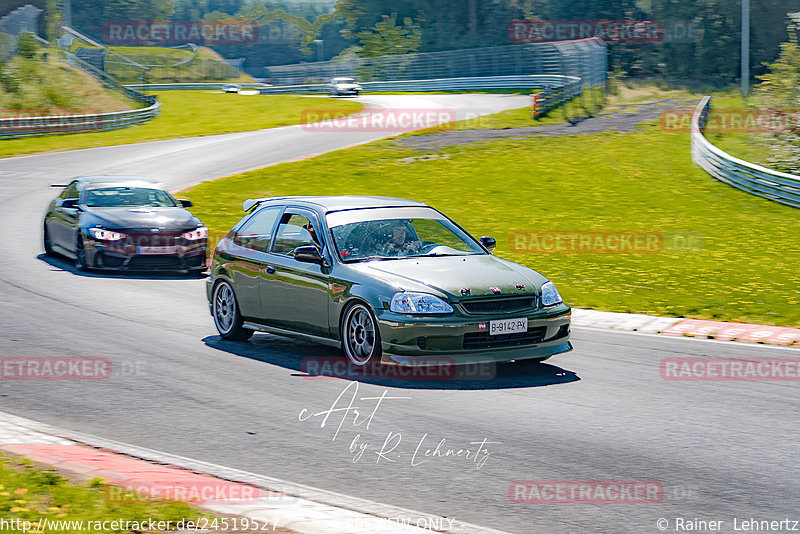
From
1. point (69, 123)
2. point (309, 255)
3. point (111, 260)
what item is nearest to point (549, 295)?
point (309, 255)

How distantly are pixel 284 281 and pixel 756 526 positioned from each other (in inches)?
233

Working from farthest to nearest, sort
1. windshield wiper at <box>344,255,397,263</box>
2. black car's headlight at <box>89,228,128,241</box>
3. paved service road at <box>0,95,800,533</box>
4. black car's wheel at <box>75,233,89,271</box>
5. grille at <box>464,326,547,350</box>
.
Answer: black car's wheel at <box>75,233,89,271</box> < black car's headlight at <box>89,228,128,241</box> < windshield wiper at <box>344,255,397,263</box> < grille at <box>464,326,547,350</box> < paved service road at <box>0,95,800,533</box>

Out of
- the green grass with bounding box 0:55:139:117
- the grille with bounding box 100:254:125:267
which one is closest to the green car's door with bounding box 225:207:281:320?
the grille with bounding box 100:254:125:267

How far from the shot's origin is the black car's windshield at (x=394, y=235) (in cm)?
1003

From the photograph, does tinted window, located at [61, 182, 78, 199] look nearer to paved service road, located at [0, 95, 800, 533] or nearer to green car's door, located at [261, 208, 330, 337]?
paved service road, located at [0, 95, 800, 533]

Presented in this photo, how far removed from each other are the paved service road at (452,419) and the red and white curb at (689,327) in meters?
0.47

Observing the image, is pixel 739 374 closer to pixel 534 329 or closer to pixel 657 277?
pixel 534 329

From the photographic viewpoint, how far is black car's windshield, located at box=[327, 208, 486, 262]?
10031 millimetres

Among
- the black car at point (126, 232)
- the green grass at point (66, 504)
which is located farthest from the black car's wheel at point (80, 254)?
the green grass at point (66, 504)

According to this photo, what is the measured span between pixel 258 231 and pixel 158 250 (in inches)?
227

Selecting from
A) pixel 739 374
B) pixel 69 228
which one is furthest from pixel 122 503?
pixel 69 228

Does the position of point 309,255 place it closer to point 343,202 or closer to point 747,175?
point 343,202

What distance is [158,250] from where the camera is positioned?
16.4m

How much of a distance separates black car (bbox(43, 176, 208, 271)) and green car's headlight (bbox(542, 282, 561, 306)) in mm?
8491
